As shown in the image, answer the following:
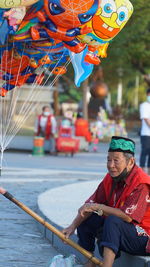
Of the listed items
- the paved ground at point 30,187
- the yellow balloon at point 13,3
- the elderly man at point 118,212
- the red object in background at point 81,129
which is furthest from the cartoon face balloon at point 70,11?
the red object in background at point 81,129

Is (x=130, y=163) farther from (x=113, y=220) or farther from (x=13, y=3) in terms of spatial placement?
(x=13, y=3)

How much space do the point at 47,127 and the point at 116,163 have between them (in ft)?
61.1

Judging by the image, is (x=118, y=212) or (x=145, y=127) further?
(x=145, y=127)

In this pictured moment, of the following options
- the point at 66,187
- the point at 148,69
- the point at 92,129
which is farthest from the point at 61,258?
the point at 148,69

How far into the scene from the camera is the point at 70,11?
7953mm

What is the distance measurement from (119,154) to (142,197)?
44cm

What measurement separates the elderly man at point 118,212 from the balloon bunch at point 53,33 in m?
1.47

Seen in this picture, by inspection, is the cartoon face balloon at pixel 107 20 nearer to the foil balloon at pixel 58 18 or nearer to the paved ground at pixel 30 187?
the foil balloon at pixel 58 18

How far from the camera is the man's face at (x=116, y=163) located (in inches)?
281

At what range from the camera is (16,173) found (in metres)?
17.7

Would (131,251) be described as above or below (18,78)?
below

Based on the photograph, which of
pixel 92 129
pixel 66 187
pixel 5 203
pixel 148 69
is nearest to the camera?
pixel 5 203

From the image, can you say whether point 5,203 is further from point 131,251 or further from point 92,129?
point 92,129

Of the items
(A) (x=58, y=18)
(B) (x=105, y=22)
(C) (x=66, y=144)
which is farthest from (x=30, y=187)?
(C) (x=66, y=144)
